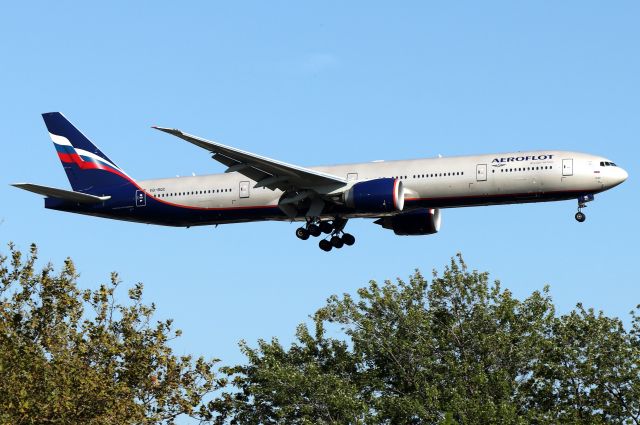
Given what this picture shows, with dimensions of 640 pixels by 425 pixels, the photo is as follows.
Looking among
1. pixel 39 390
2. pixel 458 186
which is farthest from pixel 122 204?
pixel 39 390

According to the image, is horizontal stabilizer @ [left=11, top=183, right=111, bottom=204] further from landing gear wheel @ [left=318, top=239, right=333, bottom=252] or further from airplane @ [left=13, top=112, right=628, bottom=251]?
landing gear wheel @ [left=318, top=239, right=333, bottom=252]

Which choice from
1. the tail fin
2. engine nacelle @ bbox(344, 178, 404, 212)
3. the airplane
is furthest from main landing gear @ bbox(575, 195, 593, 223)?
the tail fin

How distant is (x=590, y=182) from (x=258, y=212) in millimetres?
15245

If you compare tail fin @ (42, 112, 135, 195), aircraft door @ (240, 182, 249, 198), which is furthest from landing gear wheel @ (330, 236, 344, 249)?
tail fin @ (42, 112, 135, 195)

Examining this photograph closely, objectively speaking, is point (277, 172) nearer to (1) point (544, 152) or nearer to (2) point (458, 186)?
(2) point (458, 186)

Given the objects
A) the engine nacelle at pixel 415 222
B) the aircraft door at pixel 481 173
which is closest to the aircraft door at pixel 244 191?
the engine nacelle at pixel 415 222

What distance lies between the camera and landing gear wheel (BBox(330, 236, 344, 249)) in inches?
2232

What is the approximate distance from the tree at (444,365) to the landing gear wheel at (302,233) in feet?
17.4

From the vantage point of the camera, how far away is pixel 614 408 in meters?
54.2

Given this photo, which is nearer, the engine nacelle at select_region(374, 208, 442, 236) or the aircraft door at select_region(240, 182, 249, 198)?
the aircraft door at select_region(240, 182, 249, 198)

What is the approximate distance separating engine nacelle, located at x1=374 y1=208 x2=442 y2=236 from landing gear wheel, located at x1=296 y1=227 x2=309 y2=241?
4.94 m

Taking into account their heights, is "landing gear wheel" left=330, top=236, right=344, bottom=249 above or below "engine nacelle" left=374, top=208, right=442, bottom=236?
below

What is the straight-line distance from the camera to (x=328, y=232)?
56.2 meters

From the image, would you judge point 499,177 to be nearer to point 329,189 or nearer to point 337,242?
point 329,189
